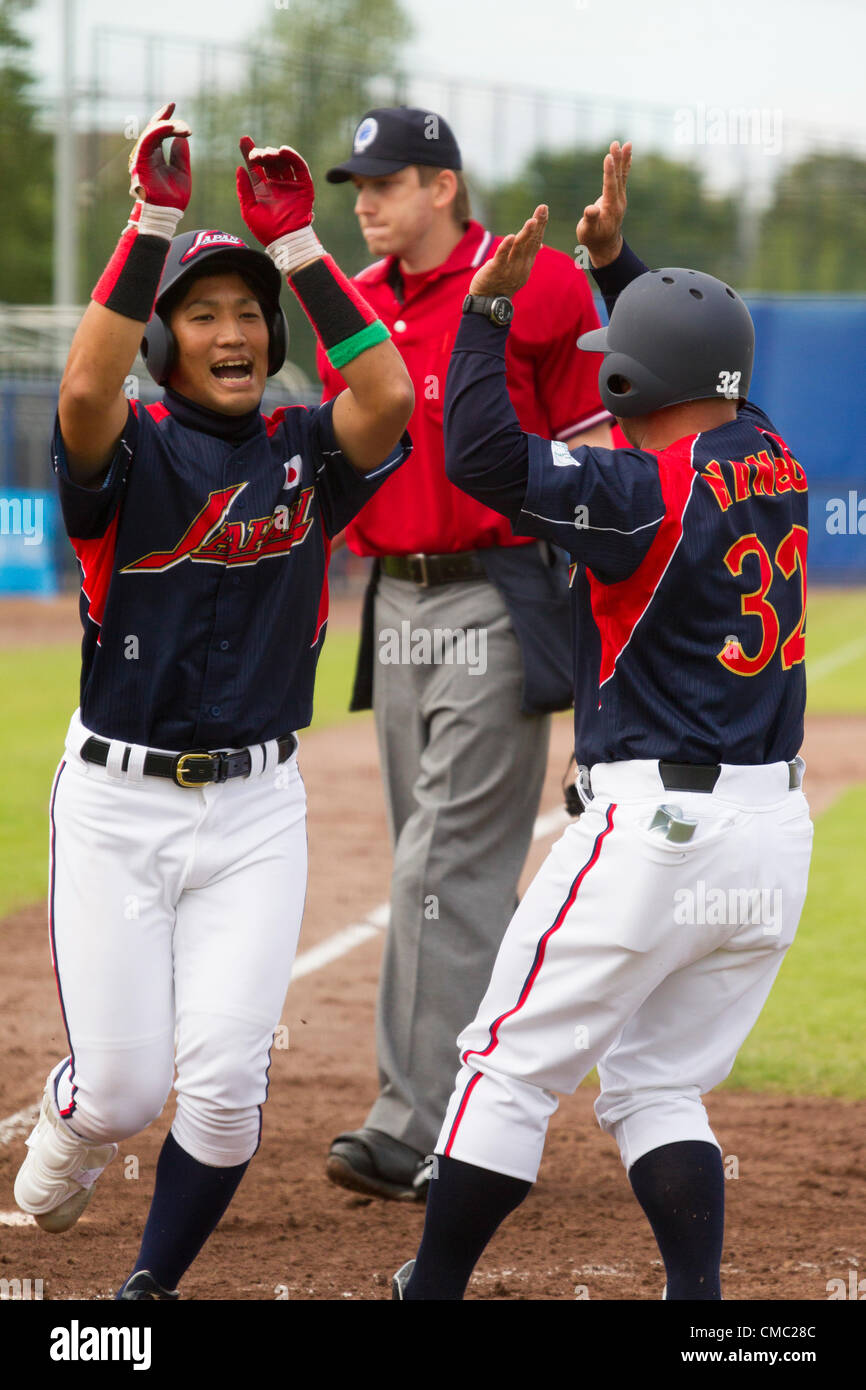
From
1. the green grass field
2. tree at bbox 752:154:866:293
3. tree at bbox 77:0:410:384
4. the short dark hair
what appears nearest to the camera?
the short dark hair

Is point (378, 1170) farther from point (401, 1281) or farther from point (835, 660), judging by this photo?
point (835, 660)

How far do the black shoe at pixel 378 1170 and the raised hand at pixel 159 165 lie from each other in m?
2.08

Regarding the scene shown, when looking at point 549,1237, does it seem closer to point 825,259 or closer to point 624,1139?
point 624,1139

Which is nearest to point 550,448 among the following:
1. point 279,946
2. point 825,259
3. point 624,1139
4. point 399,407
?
point 399,407

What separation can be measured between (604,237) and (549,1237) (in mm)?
2056

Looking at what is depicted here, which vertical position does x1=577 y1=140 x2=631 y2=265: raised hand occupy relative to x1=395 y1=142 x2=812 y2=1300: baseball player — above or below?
above

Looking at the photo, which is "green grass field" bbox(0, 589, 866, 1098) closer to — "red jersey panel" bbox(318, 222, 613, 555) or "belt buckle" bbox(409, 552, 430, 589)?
"belt buckle" bbox(409, 552, 430, 589)

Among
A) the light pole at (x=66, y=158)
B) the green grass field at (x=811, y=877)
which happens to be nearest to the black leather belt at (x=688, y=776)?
the green grass field at (x=811, y=877)

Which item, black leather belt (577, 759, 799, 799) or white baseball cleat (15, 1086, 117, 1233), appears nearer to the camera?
black leather belt (577, 759, 799, 799)

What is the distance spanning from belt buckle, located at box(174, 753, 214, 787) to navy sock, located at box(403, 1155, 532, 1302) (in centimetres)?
75

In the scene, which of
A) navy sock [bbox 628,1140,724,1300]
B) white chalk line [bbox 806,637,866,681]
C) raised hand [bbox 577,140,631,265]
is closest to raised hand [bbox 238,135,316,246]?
raised hand [bbox 577,140,631,265]

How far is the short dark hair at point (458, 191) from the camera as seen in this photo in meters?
3.80

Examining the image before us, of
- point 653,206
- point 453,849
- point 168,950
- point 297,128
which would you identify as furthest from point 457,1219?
point 653,206

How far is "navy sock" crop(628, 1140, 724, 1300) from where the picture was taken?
2.65 m
